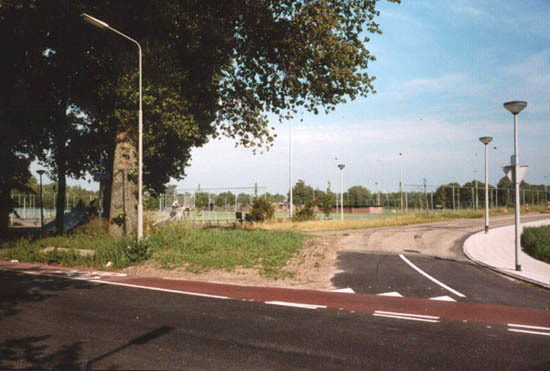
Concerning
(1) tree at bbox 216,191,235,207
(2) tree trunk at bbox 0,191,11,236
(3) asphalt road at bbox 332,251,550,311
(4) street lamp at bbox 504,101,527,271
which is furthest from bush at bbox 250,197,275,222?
(4) street lamp at bbox 504,101,527,271

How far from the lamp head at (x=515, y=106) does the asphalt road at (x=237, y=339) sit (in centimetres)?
846

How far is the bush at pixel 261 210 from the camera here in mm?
26875

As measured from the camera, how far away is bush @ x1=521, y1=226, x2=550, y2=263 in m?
16.5

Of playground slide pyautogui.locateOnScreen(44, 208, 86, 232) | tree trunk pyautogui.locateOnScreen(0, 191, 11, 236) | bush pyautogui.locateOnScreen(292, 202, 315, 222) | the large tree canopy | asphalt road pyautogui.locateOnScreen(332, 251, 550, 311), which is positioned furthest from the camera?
bush pyautogui.locateOnScreen(292, 202, 315, 222)

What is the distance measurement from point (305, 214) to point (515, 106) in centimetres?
1980

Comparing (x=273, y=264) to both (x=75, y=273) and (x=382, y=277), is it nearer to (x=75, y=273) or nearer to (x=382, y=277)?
(x=382, y=277)

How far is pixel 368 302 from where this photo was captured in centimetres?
825

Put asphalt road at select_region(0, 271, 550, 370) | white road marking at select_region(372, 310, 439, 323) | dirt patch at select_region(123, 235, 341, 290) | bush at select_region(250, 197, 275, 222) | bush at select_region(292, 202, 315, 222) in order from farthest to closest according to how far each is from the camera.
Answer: bush at select_region(292, 202, 315, 222)
bush at select_region(250, 197, 275, 222)
dirt patch at select_region(123, 235, 341, 290)
white road marking at select_region(372, 310, 439, 323)
asphalt road at select_region(0, 271, 550, 370)

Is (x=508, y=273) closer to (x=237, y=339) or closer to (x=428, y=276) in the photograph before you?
(x=428, y=276)

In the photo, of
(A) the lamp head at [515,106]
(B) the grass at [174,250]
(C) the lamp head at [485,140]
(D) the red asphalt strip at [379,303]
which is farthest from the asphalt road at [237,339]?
(C) the lamp head at [485,140]

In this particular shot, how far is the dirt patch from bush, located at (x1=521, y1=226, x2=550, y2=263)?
9783mm

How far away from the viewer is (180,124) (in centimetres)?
1450

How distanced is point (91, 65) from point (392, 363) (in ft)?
68.8

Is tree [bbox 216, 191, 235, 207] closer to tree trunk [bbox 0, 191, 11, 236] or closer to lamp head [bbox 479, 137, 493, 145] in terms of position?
tree trunk [bbox 0, 191, 11, 236]
